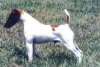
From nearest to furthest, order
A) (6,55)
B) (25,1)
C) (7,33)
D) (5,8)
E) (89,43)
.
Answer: (6,55), (89,43), (7,33), (5,8), (25,1)

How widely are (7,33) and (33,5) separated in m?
3.07

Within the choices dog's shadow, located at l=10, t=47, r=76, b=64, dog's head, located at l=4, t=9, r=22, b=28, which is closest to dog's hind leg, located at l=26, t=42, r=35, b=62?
dog's shadow, located at l=10, t=47, r=76, b=64

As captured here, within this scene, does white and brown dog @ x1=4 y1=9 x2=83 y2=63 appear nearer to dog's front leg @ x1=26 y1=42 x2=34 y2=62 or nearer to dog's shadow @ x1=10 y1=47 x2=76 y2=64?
dog's front leg @ x1=26 y1=42 x2=34 y2=62

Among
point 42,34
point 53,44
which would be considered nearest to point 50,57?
point 42,34

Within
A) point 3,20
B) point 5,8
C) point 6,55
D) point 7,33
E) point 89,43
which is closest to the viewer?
point 6,55

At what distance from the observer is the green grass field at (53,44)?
7.55m

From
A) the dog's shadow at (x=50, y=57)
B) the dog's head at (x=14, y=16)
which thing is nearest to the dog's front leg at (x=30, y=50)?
the dog's shadow at (x=50, y=57)

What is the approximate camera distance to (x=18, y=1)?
1259 cm

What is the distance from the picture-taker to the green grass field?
7.55 meters

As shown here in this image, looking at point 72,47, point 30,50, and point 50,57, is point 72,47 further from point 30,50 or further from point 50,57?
point 30,50

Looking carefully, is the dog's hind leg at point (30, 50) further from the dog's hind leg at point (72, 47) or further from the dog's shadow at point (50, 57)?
the dog's hind leg at point (72, 47)

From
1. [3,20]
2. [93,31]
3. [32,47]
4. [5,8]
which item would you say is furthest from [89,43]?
[5,8]

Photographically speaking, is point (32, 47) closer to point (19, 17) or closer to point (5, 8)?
point (19, 17)

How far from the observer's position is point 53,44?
864cm
